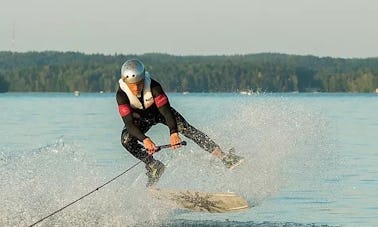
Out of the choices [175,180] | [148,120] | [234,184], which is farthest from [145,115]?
[175,180]

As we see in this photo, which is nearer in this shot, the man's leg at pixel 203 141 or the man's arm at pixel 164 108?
the man's arm at pixel 164 108

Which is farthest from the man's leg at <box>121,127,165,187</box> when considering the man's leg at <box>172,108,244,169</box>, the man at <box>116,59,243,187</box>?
the man's leg at <box>172,108,244,169</box>

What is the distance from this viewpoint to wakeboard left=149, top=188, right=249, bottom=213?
46.1 feet

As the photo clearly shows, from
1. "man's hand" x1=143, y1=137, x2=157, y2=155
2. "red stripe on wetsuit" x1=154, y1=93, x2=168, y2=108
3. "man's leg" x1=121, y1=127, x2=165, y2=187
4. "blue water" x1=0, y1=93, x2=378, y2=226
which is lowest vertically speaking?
"blue water" x1=0, y1=93, x2=378, y2=226

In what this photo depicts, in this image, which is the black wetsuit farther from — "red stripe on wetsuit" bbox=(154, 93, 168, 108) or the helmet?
the helmet

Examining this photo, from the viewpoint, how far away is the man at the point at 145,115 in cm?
1342

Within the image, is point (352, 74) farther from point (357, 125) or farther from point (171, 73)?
point (357, 125)

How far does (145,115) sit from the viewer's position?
14.0 metres

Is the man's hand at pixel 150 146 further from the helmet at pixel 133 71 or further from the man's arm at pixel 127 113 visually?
the helmet at pixel 133 71

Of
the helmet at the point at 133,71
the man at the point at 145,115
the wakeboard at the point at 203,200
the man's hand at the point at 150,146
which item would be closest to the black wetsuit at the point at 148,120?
the man at the point at 145,115

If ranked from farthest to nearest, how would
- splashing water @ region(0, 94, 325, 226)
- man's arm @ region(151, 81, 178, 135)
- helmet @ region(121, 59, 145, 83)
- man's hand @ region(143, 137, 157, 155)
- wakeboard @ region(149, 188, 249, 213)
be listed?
splashing water @ region(0, 94, 325, 226)
wakeboard @ region(149, 188, 249, 213)
man's arm @ region(151, 81, 178, 135)
helmet @ region(121, 59, 145, 83)
man's hand @ region(143, 137, 157, 155)

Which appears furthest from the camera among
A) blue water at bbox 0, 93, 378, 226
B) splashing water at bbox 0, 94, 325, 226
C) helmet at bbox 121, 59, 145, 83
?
blue water at bbox 0, 93, 378, 226

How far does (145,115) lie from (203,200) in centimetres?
151

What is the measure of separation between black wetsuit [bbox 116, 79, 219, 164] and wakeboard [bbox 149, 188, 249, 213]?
574 mm
